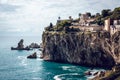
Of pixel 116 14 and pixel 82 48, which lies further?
pixel 116 14

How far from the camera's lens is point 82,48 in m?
175

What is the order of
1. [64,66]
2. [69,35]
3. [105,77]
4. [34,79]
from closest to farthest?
[105,77]
[34,79]
[64,66]
[69,35]

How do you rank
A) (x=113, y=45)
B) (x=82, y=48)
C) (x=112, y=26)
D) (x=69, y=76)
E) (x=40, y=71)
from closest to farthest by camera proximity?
(x=69, y=76)
(x=40, y=71)
(x=113, y=45)
(x=112, y=26)
(x=82, y=48)

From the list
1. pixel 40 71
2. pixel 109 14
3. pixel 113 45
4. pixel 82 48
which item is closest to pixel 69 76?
pixel 40 71

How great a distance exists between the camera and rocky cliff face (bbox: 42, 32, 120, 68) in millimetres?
166000

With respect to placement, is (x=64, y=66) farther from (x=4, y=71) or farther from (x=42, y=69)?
(x=4, y=71)

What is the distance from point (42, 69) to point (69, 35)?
3093 cm

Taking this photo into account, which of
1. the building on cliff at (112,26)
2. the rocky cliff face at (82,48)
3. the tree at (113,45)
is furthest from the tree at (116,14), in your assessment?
the tree at (113,45)

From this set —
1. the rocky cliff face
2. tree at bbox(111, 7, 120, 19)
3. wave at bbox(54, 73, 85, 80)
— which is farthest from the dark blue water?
tree at bbox(111, 7, 120, 19)

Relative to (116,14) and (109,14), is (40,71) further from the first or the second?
(109,14)

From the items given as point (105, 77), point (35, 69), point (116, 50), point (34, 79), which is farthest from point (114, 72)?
point (35, 69)

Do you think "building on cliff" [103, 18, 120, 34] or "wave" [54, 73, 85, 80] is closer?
"wave" [54, 73, 85, 80]

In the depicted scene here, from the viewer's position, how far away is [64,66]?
16950 centimetres

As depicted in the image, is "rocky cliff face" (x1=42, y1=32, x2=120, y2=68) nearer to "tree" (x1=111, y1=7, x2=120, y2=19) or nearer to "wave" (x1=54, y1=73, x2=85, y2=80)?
"tree" (x1=111, y1=7, x2=120, y2=19)
